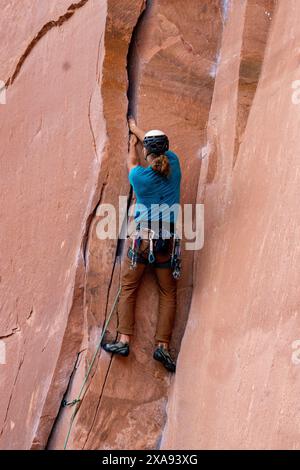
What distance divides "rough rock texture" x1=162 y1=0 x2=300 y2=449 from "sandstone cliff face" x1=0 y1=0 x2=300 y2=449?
1cm

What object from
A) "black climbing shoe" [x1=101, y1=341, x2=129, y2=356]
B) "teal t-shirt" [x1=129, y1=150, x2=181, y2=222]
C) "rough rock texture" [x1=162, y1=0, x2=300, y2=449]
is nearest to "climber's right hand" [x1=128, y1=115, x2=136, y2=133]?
"teal t-shirt" [x1=129, y1=150, x2=181, y2=222]

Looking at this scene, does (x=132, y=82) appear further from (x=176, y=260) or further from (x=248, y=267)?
(x=248, y=267)


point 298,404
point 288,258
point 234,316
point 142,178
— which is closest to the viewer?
point 298,404

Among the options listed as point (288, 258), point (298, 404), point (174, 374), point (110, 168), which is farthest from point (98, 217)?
point (298, 404)

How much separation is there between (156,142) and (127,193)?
23.6 inches

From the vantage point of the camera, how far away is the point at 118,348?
5785mm

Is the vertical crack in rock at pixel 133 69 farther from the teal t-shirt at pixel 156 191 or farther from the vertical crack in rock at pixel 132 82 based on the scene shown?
the teal t-shirt at pixel 156 191

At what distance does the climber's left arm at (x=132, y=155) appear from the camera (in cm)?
586

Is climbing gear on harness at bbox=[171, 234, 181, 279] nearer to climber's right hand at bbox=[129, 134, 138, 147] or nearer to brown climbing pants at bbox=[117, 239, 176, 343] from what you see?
brown climbing pants at bbox=[117, 239, 176, 343]

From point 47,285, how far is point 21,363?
574 millimetres

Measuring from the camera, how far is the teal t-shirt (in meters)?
5.61

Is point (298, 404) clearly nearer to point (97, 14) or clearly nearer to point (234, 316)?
point (234, 316)

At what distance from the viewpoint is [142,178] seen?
18.4 ft

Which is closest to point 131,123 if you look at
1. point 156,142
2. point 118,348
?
point 156,142
